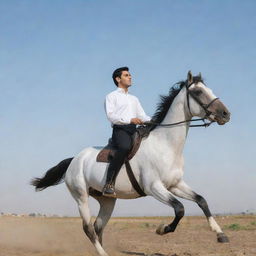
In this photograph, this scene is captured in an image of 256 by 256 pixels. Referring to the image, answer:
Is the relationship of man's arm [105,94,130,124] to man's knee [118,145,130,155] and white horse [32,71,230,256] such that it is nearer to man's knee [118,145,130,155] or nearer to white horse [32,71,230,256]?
man's knee [118,145,130,155]

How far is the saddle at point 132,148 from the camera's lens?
8742 mm

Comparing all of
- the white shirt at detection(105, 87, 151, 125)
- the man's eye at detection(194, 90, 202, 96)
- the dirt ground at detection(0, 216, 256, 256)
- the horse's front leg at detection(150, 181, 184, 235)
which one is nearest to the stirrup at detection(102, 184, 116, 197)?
the horse's front leg at detection(150, 181, 184, 235)

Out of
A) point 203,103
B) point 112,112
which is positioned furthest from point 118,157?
point 203,103

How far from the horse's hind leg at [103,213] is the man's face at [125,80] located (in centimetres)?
240

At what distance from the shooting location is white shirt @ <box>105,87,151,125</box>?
29.1ft

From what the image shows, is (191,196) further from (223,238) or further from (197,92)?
(197,92)

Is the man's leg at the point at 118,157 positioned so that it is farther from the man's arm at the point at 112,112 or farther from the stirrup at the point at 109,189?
the man's arm at the point at 112,112

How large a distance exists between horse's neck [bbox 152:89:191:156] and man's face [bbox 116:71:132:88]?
1.05 metres

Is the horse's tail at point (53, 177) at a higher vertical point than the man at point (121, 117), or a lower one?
lower

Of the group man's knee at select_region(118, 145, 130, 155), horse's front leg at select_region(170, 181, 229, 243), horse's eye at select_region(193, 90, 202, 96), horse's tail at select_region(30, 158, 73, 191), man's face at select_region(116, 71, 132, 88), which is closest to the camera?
horse's front leg at select_region(170, 181, 229, 243)

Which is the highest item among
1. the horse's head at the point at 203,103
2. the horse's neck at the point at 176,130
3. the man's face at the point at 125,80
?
the man's face at the point at 125,80

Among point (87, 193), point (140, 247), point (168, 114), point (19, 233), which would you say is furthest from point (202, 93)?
point (19, 233)

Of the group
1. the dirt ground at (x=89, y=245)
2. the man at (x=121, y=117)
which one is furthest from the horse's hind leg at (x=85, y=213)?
the man at (x=121, y=117)

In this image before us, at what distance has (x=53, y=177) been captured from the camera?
1106 cm
